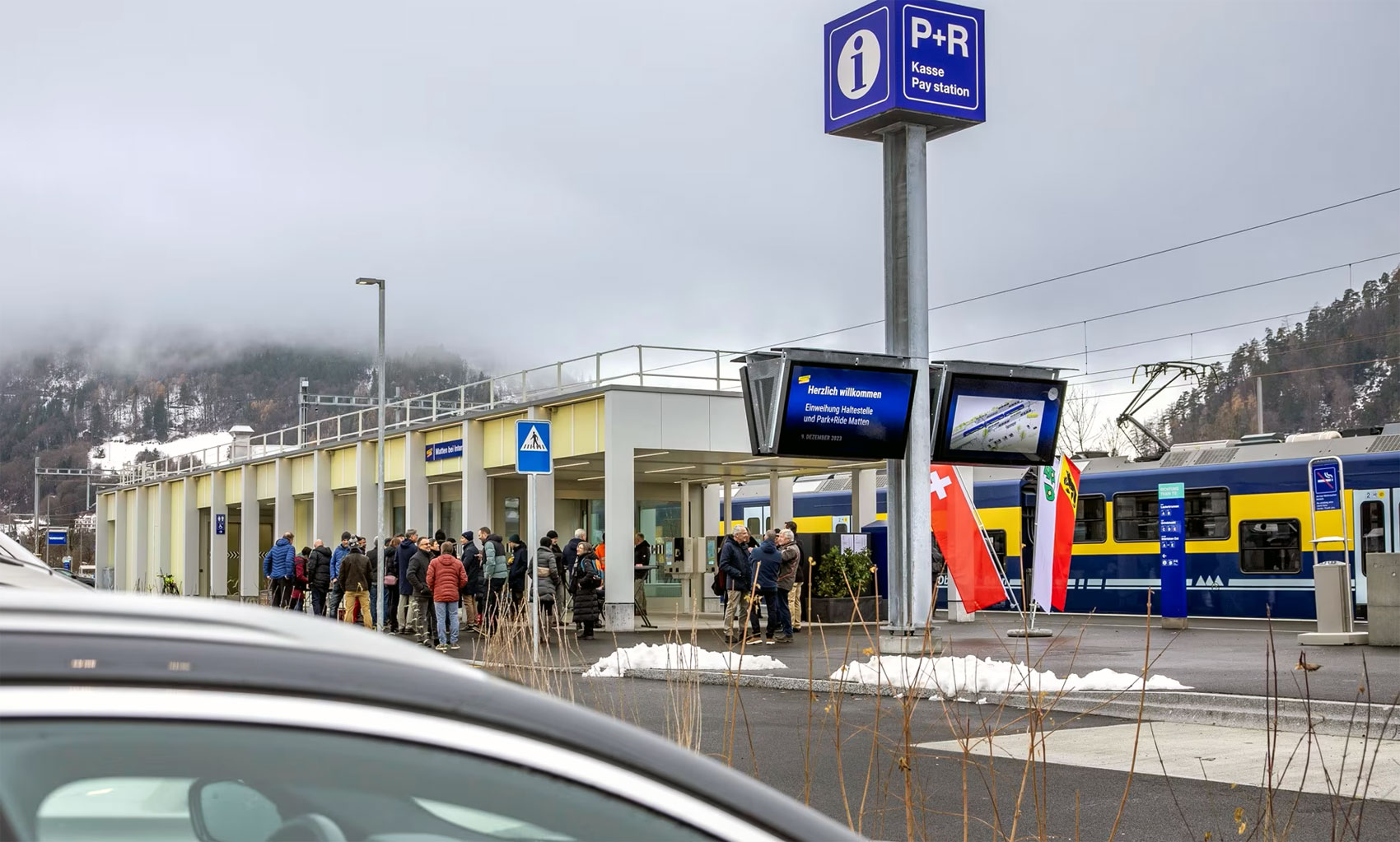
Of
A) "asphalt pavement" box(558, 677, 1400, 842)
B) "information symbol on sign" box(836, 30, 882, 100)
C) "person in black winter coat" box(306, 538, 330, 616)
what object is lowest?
"asphalt pavement" box(558, 677, 1400, 842)

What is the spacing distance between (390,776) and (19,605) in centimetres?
42

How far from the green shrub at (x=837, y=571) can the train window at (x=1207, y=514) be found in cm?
584

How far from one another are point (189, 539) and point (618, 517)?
32.3 m

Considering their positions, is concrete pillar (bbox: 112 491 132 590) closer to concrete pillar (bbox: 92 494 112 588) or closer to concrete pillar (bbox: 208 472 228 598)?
concrete pillar (bbox: 92 494 112 588)

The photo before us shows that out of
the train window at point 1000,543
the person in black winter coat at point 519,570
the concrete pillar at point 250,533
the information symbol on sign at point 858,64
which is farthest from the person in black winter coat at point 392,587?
the concrete pillar at point 250,533

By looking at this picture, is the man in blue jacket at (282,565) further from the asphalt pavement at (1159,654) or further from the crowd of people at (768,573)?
the crowd of people at (768,573)

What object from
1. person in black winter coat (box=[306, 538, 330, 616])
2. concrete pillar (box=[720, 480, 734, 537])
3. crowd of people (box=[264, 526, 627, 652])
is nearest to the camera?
crowd of people (box=[264, 526, 627, 652])

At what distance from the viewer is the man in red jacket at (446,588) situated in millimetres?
21422

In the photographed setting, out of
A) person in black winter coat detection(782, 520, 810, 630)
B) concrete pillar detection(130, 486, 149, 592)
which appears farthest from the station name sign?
concrete pillar detection(130, 486, 149, 592)

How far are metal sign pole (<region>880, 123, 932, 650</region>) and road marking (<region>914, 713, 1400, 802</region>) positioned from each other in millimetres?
6739

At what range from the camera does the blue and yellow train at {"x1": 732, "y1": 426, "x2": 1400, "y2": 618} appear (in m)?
25.2

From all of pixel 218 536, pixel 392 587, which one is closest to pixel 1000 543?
pixel 392 587

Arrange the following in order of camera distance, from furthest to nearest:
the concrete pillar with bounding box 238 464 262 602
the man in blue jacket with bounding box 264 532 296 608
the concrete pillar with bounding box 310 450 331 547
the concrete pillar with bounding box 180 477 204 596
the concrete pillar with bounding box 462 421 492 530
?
the concrete pillar with bounding box 180 477 204 596 → the concrete pillar with bounding box 238 464 262 602 → the concrete pillar with bounding box 310 450 331 547 → the concrete pillar with bounding box 462 421 492 530 → the man in blue jacket with bounding box 264 532 296 608

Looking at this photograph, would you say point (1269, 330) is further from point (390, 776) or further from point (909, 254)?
point (390, 776)
